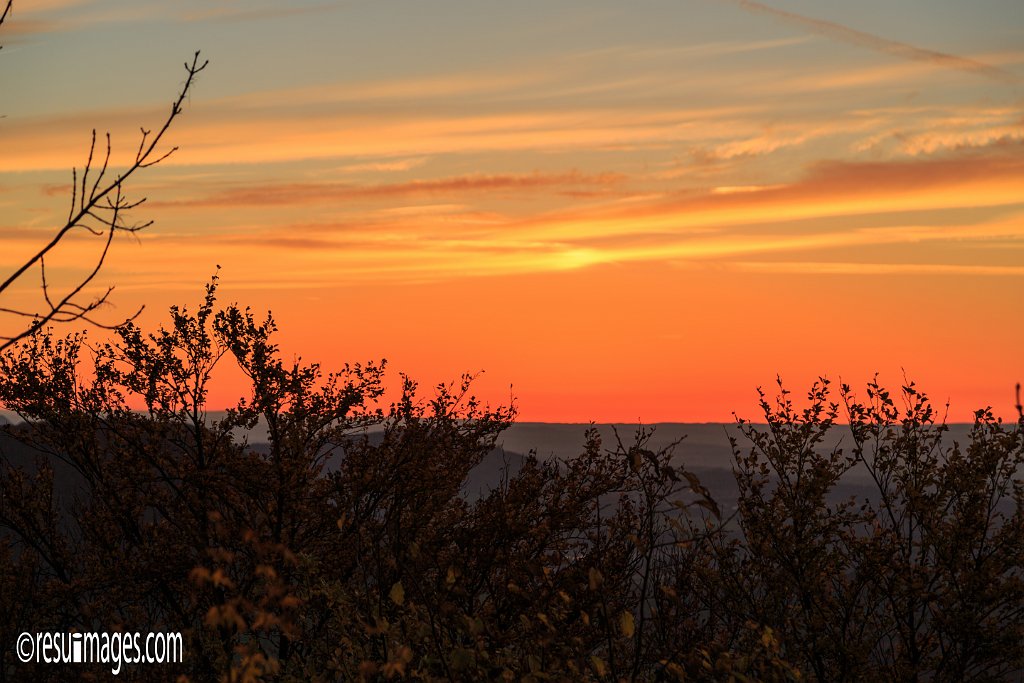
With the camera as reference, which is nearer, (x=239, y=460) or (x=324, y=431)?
(x=239, y=460)

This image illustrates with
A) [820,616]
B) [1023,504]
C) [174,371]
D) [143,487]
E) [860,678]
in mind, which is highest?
[174,371]

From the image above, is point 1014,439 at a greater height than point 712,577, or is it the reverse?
point 1014,439

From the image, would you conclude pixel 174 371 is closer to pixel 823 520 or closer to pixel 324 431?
pixel 324 431

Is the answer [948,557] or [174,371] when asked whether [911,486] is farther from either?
[174,371]

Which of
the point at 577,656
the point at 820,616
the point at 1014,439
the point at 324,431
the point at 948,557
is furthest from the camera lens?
the point at 324,431

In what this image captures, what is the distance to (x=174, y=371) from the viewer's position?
67.5 feet

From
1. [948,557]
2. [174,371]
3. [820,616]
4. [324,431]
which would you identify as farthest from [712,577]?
[174,371]

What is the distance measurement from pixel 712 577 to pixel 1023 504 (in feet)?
22.2

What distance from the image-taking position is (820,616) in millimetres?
17484

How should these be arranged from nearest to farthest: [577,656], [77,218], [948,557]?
[77,218] → [577,656] → [948,557]

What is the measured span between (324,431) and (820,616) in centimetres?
992
